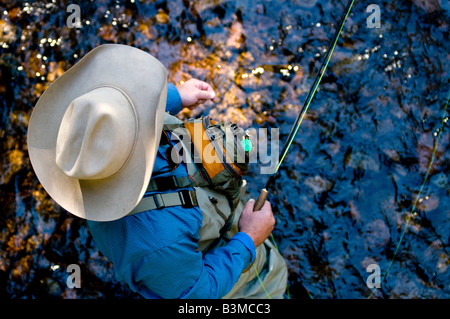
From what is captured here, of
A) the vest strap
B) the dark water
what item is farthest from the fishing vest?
the dark water

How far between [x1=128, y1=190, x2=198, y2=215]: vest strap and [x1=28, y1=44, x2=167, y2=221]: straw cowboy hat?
120 millimetres

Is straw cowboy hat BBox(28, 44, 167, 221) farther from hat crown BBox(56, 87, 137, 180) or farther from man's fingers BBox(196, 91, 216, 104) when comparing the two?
man's fingers BBox(196, 91, 216, 104)

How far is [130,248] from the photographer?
1.46 m

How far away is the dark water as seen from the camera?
9.14 ft

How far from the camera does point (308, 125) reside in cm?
298

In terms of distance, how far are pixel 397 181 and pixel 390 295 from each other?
88cm

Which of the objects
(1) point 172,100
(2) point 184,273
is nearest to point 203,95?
(1) point 172,100

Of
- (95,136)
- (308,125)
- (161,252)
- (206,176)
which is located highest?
(95,136)

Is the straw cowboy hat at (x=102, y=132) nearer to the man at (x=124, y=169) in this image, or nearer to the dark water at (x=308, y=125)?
the man at (x=124, y=169)

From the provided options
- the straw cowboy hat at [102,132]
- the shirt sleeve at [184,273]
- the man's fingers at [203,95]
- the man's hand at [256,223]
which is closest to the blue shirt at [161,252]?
the shirt sleeve at [184,273]

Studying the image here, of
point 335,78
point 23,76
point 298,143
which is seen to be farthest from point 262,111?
point 23,76

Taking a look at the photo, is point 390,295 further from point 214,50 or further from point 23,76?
point 23,76

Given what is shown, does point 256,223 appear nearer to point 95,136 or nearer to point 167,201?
point 167,201

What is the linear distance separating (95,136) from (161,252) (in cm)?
53
